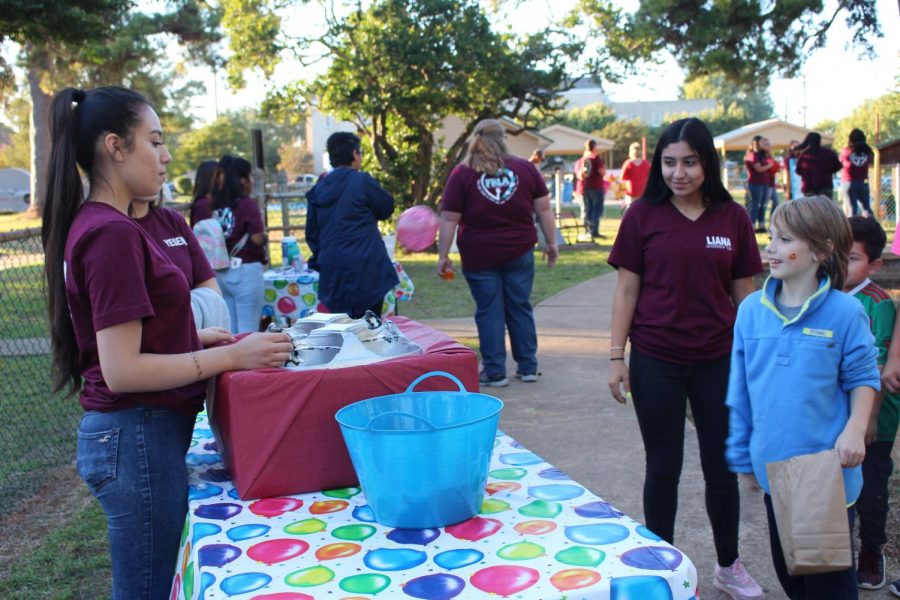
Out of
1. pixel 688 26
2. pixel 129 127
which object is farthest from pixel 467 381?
pixel 688 26

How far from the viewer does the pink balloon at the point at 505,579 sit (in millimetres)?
1641

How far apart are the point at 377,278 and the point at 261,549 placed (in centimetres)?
409

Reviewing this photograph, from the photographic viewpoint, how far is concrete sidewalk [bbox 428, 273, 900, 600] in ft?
11.9

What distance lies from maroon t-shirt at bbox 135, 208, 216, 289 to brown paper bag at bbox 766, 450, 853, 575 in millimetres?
1735

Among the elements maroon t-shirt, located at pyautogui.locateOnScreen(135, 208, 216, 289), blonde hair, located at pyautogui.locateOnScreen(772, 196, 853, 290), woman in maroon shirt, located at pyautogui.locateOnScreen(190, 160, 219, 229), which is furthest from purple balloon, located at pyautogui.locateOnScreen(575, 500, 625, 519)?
woman in maroon shirt, located at pyautogui.locateOnScreen(190, 160, 219, 229)

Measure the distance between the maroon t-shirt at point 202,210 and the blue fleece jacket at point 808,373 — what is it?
529 centimetres

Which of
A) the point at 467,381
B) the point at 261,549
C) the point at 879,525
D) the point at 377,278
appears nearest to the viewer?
the point at 261,549

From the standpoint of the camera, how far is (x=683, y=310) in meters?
3.03

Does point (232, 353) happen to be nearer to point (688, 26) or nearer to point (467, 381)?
point (467, 381)

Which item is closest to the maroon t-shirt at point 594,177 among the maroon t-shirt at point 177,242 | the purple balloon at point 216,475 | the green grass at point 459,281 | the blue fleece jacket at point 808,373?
the green grass at point 459,281

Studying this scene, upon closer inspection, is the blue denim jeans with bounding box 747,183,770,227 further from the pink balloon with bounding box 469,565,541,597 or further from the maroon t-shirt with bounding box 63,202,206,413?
the pink balloon with bounding box 469,565,541,597

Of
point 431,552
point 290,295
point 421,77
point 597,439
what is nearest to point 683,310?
point 431,552

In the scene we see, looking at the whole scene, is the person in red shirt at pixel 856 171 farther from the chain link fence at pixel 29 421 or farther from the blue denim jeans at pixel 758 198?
the chain link fence at pixel 29 421

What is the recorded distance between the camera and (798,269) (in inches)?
100
